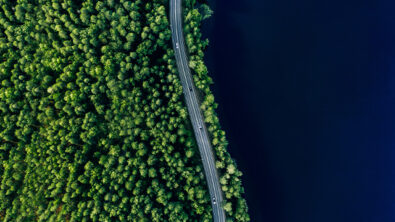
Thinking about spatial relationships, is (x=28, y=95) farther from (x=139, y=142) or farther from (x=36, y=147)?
(x=139, y=142)

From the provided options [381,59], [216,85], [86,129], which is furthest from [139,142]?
[381,59]

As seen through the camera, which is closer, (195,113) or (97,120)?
(97,120)

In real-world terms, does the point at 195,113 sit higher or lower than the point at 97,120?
higher

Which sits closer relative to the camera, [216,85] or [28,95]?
[28,95]

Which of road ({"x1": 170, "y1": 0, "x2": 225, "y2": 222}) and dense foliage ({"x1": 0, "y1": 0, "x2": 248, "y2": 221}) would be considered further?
road ({"x1": 170, "y1": 0, "x2": 225, "y2": 222})

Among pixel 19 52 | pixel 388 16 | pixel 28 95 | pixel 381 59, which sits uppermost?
pixel 388 16
